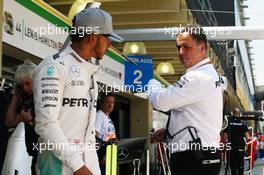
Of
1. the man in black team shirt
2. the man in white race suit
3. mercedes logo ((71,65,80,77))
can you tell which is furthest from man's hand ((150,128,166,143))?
the man in black team shirt

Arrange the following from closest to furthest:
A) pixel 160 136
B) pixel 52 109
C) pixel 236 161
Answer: pixel 52 109 → pixel 160 136 → pixel 236 161

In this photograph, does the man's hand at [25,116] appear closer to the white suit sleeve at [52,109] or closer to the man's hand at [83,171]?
the white suit sleeve at [52,109]

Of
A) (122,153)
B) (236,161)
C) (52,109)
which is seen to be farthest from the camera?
(236,161)

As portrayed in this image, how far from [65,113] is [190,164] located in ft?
3.57

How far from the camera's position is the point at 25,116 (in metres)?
3.35

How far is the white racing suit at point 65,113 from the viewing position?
2391 millimetres

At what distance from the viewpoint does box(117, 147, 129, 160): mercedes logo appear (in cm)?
568

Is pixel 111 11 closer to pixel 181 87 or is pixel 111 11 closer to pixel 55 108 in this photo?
pixel 181 87

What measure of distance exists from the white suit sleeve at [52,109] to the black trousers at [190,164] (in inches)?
40.1

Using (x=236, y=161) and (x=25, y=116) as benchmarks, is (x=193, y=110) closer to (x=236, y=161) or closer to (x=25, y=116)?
(x=25, y=116)

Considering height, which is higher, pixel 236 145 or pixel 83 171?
pixel 83 171

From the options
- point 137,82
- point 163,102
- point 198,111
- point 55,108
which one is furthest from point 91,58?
point 137,82

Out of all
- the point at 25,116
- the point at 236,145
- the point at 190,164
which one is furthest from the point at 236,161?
the point at 25,116

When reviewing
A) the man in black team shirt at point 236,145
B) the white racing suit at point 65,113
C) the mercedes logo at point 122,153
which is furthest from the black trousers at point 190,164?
the man in black team shirt at point 236,145
